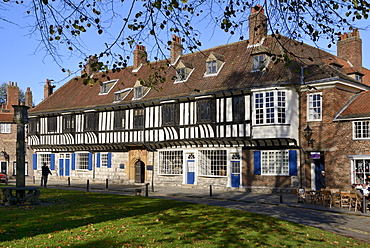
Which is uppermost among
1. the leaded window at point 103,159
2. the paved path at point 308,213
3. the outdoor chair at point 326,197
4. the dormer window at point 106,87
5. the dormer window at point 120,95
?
the dormer window at point 106,87

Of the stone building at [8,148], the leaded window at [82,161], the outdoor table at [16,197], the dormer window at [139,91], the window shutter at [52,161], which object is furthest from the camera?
the stone building at [8,148]

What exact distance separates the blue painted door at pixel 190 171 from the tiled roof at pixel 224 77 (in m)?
4.66

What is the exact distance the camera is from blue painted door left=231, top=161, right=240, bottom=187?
26808mm

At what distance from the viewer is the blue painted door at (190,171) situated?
29181 mm

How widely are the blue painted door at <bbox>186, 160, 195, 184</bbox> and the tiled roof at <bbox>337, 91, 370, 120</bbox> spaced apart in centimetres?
1029

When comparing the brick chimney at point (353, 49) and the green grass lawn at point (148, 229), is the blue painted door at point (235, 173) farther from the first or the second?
the brick chimney at point (353, 49)

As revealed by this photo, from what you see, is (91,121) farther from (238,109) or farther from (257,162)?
(257,162)

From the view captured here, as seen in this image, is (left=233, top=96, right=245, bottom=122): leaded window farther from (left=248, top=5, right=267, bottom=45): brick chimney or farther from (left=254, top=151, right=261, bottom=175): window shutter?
(left=248, top=5, right=267, bottom=45): brick chimney

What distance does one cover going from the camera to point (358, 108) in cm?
2308

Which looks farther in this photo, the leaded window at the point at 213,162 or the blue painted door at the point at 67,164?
the blue painted door at the point at 67,164

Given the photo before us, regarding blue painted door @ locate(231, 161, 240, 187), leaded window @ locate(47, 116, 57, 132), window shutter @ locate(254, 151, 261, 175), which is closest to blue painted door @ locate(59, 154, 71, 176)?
leaded window @ locate(47, 116, 57, 132)

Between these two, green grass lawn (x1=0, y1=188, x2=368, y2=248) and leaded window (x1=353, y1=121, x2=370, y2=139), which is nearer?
green grass lawn (x1=0, y1=188, x2=368, y2=248)

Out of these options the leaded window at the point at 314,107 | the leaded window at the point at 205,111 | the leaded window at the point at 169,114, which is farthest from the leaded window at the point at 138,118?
the leaded window at the point at 314,107

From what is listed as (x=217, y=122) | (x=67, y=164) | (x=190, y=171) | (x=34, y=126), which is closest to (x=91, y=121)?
(x=67, y=164)
